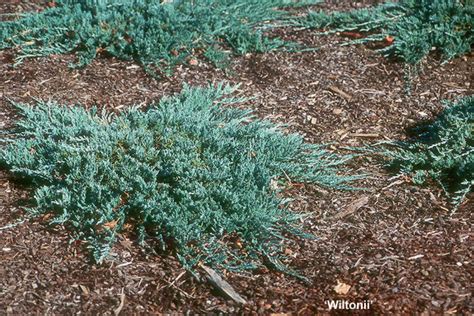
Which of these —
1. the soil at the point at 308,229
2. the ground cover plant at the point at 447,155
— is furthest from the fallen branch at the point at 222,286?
the ground cover plant at the point at 447,155

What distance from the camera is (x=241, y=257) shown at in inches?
160

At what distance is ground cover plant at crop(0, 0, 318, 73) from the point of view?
5.77m

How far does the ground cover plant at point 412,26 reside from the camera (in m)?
5.89

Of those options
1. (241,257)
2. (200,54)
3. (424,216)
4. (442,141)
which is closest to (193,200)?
(241,257)

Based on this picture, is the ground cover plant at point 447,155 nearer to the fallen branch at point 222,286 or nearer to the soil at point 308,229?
the soil at point 308,229

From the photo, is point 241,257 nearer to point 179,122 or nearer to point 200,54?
point 179,122

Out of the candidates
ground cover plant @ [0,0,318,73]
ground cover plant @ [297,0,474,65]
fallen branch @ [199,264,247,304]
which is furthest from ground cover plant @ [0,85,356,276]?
ground cover plant @ [297,0,474,65]

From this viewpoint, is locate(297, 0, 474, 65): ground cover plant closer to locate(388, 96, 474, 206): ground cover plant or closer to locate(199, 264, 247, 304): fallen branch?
locate(388, 96, 474, 206): ground cover plant

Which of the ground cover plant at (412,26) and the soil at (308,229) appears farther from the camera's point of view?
the ground cover plant at (412,26)

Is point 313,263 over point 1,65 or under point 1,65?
under

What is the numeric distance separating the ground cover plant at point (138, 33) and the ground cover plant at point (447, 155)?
160cm

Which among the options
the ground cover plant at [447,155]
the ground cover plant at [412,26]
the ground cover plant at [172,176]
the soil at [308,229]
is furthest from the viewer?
the ground cover plant at [412,26]

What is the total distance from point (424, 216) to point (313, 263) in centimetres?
77

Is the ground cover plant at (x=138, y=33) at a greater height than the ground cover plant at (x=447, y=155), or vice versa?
the ground cover plant at (x=138, y=33)
